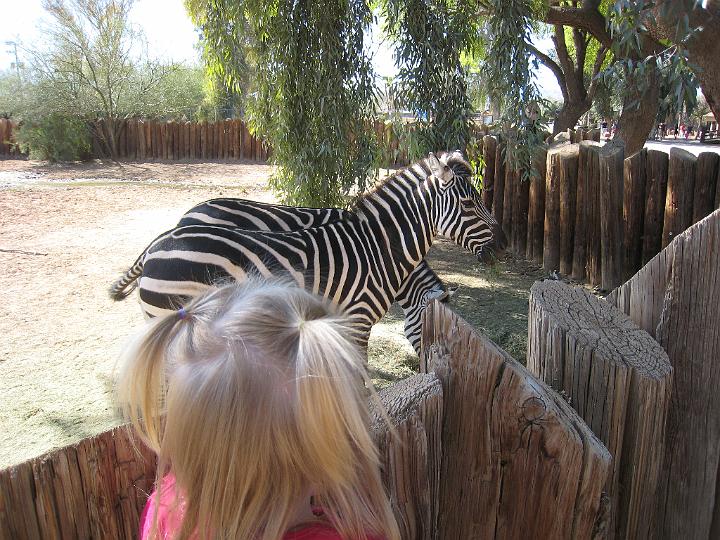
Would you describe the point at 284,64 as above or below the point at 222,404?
above

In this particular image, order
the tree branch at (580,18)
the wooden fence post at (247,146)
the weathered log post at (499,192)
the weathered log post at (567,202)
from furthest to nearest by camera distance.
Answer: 1. the wooden fence post at (247,146)
2. the tree branch at (580,18)
3. the weathered log post at (499,192)
4. the weathered log post at (567,202)

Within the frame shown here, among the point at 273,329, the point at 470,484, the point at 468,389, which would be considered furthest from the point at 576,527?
the point at 273,329

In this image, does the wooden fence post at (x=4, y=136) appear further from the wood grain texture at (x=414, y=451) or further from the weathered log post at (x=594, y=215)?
the wood grain texture at (x=414, y=451)

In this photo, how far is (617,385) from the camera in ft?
4.33

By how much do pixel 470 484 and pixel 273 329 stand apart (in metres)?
0.56

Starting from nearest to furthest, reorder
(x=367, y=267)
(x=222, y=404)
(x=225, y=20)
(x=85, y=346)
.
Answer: (x=222, y=404) < (x=367, y=267) < (x=85, y=346) < (x=225, y=20)

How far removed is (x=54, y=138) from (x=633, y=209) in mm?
20047

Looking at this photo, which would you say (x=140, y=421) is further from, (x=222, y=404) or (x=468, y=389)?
(x=468, y=389)

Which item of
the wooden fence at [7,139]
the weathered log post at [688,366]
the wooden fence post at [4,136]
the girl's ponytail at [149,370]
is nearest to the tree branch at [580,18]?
the weathered log post at [688,366]

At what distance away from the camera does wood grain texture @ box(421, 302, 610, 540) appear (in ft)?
3.80

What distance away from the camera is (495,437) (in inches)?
48.5

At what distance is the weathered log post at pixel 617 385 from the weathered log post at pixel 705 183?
16.2 feet

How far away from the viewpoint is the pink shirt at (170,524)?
1.11 m

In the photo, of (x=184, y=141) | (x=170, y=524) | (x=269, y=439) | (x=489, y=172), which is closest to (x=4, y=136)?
(x=184, y=141)
